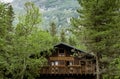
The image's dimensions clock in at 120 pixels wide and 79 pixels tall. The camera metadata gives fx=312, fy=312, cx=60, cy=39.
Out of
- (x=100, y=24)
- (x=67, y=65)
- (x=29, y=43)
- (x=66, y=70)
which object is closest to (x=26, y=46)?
(x=29, y=43)

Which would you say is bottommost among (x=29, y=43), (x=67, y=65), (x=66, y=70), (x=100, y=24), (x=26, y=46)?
(x=66, y=70)

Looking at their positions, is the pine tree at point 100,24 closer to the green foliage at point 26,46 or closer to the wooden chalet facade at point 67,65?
the green foliage at point 26,46

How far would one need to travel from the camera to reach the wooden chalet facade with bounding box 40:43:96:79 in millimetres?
43531

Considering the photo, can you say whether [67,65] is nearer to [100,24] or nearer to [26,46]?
[26,46]

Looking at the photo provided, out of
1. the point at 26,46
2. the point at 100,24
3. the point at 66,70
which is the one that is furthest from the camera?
the point at 66,70

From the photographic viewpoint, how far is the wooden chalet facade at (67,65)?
143ft

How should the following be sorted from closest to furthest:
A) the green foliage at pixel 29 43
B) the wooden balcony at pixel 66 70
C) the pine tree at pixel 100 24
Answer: the pine tree at pixel 100 24, the green foliage at pixel 29 43, the wooden balcony at pixel 66 70

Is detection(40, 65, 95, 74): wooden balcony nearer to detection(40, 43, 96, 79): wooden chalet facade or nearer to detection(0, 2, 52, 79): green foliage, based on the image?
detection(40, 43, 96, 79): wooden chalet facade

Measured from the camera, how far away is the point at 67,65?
44875mm

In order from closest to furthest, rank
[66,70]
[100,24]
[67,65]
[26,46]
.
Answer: [100,24] < [26,46] < [66,70] < [67,65]

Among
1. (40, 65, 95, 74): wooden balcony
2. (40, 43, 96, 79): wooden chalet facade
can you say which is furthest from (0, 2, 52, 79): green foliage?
(40, 43, 96, 79): wooden chalet facade

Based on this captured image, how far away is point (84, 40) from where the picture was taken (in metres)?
34.8

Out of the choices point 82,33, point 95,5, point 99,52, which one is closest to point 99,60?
point 99,52

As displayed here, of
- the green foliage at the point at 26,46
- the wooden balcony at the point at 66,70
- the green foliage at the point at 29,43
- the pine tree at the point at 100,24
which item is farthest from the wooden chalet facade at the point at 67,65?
the pine tree at the point at 100,24
